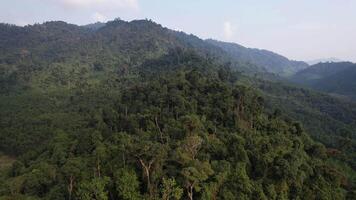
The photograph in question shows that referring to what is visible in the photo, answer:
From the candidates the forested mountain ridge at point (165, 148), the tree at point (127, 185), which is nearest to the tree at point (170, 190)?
the forested mountain ridge at point (165, 148)

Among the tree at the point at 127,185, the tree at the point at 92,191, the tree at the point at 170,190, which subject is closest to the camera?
the tree at the point at 92,191

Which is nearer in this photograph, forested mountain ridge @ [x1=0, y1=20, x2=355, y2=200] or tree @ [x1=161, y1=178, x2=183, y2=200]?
tree @ [x1=161, y1=178, x2=183, y2=200]

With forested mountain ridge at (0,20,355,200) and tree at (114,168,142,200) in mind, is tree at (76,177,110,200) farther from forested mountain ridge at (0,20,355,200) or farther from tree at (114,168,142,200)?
tree at (114,168,142,200)

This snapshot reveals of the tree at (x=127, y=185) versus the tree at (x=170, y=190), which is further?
the tree at (x=127, y=185)

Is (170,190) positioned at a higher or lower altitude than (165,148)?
lower

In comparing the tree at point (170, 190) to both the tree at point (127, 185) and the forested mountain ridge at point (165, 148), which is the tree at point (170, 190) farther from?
the tree at point (127, 185)

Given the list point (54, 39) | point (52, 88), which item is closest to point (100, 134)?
point (52, 88)

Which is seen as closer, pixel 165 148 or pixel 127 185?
pixel 127 185

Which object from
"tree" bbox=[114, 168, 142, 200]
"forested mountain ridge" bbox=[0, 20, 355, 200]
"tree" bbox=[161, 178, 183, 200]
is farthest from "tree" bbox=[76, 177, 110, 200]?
"tree" bbox=[161, 178, 183, 200]

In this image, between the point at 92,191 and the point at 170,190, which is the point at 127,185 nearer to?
the point at 92,191

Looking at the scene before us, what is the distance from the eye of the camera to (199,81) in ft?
181

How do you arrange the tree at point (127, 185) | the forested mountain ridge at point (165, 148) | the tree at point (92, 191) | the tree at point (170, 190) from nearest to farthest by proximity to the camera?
the tree at point (92, 191) < the tree at point (170, 190) < the tree at point (127, 185) < the forested mountain ridge at point (165, 148)

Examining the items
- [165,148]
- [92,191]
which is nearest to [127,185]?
[92,191]

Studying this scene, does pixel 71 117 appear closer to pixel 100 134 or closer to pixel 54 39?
pixel 100 134
